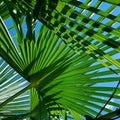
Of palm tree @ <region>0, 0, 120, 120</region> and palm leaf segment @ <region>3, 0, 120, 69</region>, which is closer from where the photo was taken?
palm leaf segment @ <region>3, 0, 120, 69</region>

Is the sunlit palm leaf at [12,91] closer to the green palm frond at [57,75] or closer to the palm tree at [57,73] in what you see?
the palm tree at [57,73]

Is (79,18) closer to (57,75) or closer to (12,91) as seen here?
(57,75)

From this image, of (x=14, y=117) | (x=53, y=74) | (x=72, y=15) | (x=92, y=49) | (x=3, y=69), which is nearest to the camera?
(x=72, y=15)

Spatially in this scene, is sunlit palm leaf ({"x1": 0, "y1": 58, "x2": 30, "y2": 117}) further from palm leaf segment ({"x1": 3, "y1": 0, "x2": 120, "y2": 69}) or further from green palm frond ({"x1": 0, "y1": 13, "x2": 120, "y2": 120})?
palm leaf segment ({"x1": 3, "y1": 0, "x2": 120, "y2": 69})

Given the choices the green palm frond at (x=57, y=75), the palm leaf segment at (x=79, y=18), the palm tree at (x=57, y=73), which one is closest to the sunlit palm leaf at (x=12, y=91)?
the palm tree at (x=57, y=73)

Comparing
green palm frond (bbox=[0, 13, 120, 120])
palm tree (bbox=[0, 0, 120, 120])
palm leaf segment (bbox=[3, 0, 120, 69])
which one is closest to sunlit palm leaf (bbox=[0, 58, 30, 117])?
palm tree (bbox=[0, 0, 120, 120])

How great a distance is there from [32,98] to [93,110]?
1.16 feet

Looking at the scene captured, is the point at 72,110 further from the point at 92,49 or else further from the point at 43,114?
the point at 92,49

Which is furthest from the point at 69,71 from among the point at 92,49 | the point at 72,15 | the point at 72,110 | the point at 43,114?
the point at 72,15

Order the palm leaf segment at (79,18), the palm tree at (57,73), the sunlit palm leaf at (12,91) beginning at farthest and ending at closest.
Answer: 1. the sunlit palm leaf at (12,91)
2. the palm tree at (57,73)
3. the palm leaf segment at (79,18)

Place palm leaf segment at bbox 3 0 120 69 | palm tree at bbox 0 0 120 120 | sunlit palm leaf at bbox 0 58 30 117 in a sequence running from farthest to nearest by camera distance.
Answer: sunlit palm leaf at bbox 0 58 30 117, palm tree at bbox 0 0 120 120, palm leaf segment at bbox 3 0 120 69

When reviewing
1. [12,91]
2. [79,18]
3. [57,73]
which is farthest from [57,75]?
[79,18]

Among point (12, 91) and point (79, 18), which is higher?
point (12, 91)

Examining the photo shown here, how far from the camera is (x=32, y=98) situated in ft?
6.83
